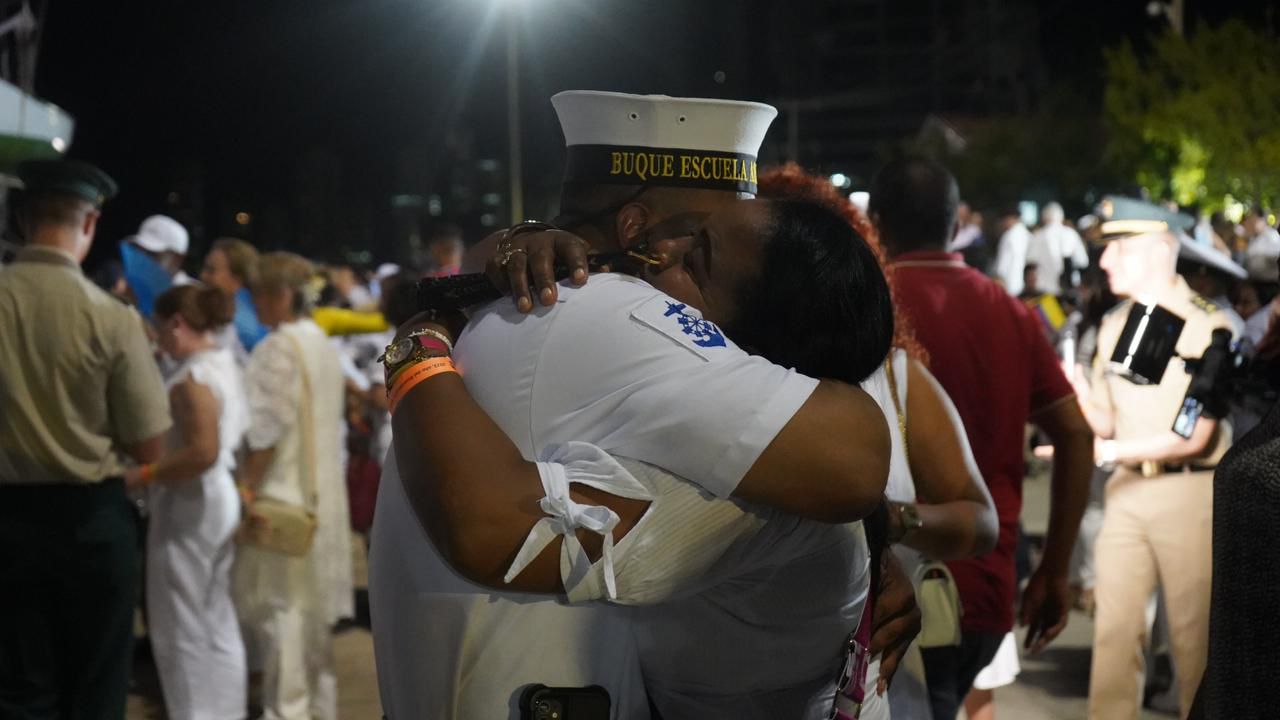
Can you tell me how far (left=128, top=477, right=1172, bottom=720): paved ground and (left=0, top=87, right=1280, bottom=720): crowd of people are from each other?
499mm

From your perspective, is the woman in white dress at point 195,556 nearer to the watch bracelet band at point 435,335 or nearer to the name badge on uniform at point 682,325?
the watch bracelet band at point 435,335

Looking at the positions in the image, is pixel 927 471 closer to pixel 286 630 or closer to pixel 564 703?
pixel 564 703

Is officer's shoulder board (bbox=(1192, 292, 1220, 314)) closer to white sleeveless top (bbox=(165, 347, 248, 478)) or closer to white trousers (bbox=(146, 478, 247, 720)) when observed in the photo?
white sleeveless top (bbox=(165, 347, 248, 478))

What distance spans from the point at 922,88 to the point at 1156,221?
135 metres

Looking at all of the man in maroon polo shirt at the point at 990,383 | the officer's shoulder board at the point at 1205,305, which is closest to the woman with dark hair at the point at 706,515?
the man in maroon polo shirt at the point at 990,383

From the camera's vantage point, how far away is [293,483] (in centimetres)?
631

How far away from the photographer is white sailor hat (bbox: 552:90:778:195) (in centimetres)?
222

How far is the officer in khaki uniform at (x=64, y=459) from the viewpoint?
177 inches

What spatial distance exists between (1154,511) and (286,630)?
3.71 m

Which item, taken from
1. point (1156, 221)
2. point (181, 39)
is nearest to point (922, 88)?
point (181, 39)

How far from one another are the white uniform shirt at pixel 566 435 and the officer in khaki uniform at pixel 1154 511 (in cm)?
396

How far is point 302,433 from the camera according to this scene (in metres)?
6.37

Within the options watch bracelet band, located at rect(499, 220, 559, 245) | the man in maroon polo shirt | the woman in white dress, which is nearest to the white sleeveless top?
the woman in white dress

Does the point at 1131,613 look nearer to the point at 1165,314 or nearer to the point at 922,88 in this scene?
the point at 1165,314
